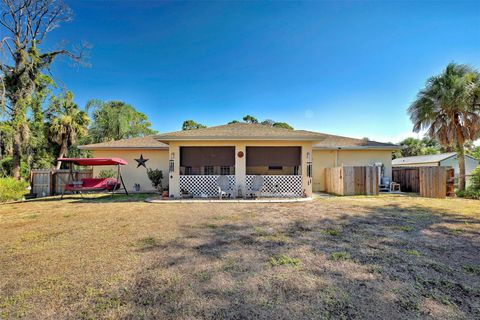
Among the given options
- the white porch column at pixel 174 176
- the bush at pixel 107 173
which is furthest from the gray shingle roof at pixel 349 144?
the bush at pixel 107 173

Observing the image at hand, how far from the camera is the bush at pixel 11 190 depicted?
990cm

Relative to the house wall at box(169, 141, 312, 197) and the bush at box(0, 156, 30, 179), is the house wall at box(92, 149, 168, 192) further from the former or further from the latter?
the bush at box(0, 156, 30, 179)

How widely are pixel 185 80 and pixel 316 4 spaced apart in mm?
10080

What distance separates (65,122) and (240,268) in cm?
2161

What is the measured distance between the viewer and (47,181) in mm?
12250

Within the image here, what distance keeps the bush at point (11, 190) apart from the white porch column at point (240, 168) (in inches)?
418

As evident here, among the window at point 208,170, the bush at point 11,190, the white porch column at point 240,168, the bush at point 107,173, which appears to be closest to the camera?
the bush at point 11,190

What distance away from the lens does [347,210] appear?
7.87 m

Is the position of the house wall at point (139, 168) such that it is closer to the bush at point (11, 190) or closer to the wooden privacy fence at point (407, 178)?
the bush at point (11, 190)

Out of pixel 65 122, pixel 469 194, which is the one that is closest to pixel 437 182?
pixel 469 194

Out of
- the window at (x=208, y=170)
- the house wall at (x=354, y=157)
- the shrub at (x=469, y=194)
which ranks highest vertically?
the house wall at (x=354, y=157)

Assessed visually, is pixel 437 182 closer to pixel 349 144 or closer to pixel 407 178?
pixel 407 178

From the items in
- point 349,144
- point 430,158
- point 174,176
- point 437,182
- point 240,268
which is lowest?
point 240,268

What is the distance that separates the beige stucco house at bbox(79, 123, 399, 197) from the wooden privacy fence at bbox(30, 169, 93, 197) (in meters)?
1.84
